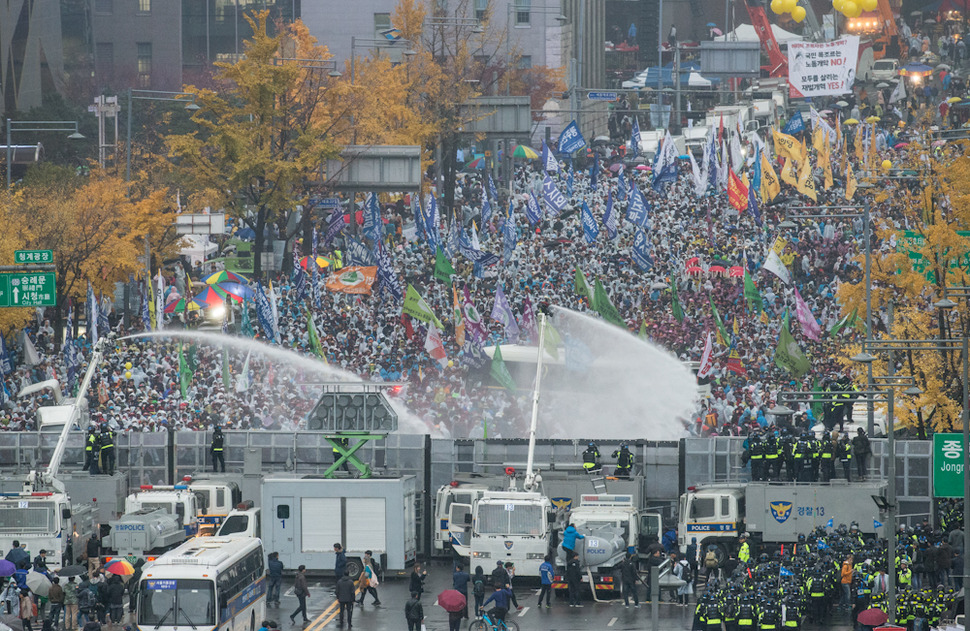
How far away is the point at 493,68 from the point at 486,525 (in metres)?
75.9

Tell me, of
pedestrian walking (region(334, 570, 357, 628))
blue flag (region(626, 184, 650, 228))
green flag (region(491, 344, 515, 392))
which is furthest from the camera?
blue flag (region(626, 184, 650, 228))

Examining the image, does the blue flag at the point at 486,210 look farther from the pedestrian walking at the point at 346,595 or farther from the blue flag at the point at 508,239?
the pedestrian walking at the point at 346,595

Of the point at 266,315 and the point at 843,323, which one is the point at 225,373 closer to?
the point at 266,315

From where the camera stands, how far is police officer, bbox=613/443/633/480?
43719 millimetres

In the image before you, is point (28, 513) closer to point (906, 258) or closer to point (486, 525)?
point (486, 525)

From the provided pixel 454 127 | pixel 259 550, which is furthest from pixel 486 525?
pixel 454 127

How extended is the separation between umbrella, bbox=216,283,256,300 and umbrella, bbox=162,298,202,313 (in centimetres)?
115

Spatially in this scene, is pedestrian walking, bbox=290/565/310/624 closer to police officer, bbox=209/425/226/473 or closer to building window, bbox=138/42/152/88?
police officer, bbox=209/425/226/473

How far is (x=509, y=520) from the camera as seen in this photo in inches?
1545

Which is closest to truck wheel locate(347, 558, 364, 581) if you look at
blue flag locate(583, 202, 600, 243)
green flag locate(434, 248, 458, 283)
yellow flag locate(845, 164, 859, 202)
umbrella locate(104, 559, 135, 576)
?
umbrella locate(104, 559, 135, 576)

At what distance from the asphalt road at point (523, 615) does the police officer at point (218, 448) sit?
6494mm

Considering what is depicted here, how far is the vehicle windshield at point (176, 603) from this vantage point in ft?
101

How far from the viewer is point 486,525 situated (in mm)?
39281

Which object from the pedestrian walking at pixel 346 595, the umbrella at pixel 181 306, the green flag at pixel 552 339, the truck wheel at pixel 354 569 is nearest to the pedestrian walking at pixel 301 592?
the pedestrian walking at pixel 346 595
